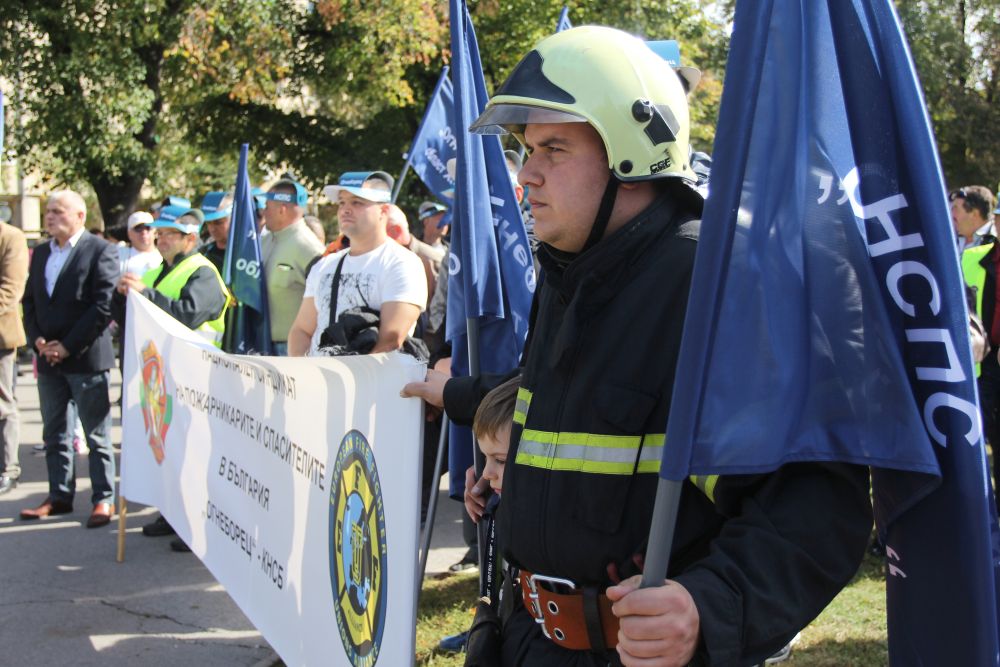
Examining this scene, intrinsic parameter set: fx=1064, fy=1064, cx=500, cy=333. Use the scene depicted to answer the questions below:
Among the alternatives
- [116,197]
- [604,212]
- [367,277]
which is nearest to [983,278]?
[367,277]

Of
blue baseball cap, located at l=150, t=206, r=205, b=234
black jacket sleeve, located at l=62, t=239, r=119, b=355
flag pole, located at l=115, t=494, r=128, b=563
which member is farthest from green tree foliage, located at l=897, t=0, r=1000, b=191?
flag pole, located at l=115, t=494, r=128, b=563

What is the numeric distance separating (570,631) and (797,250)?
91 cm

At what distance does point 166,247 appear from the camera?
303 inches

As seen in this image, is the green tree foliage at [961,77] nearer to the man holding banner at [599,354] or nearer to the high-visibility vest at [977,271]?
the high-visibility vest at [977,271]

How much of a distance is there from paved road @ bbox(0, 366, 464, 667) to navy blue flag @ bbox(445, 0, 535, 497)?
184 cm

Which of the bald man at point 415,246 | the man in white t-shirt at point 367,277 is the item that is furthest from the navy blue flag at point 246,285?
the man in white t-shirt at point 367,277

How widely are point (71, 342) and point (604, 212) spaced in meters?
6.08

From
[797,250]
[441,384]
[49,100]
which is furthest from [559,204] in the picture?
[49,100]

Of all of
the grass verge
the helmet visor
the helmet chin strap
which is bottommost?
the grass verge

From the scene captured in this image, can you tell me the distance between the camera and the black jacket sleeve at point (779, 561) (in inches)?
62.9

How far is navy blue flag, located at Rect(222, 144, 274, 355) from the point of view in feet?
23.9

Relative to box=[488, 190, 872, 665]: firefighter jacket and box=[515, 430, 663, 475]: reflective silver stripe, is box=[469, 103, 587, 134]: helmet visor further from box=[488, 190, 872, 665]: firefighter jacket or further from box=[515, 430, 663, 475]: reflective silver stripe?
box=[515, 430, 663, 475]: reflective silver stripe

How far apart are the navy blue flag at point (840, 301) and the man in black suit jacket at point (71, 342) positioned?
21.2 feet

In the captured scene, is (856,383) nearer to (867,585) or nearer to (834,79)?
(834,79)
